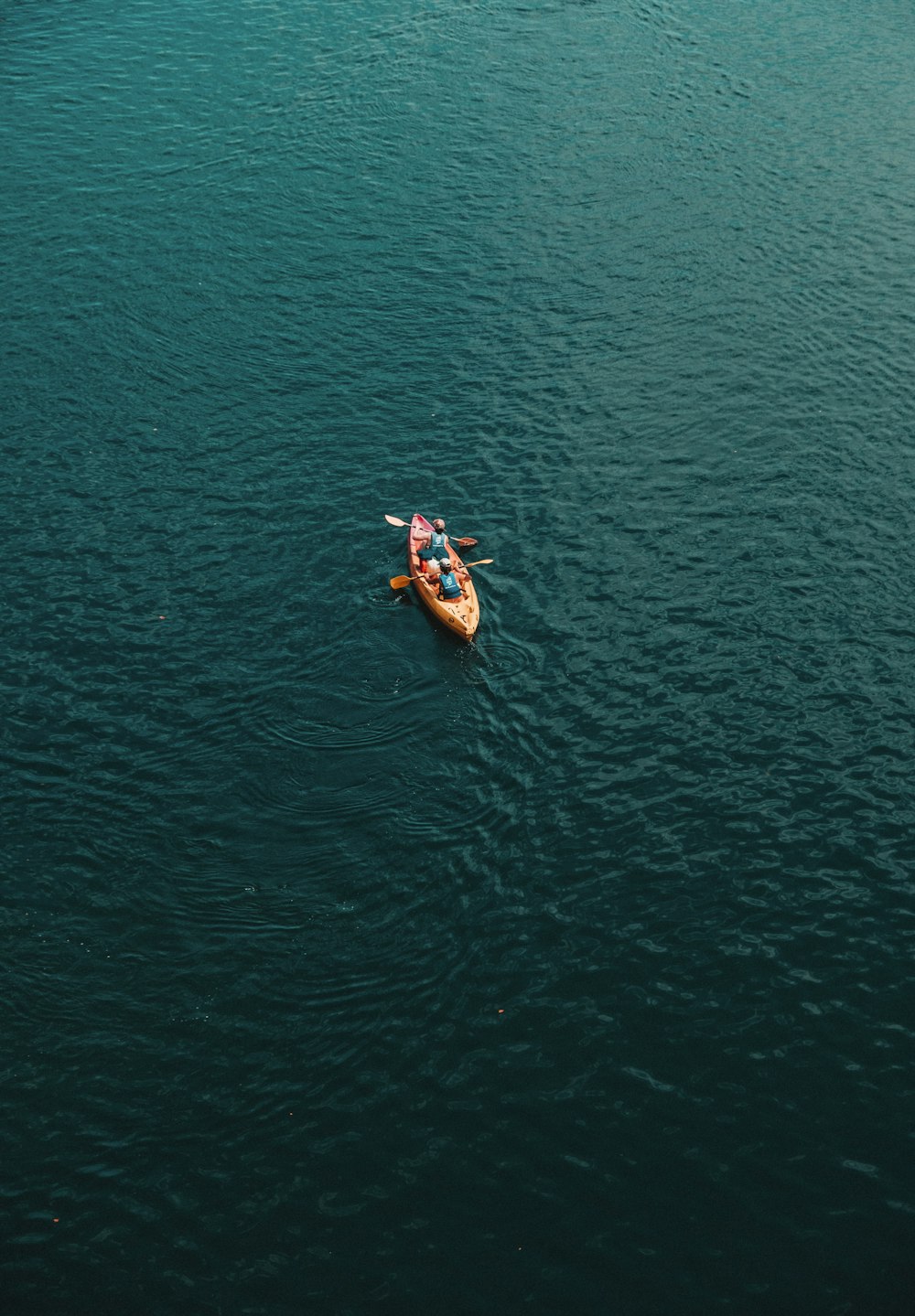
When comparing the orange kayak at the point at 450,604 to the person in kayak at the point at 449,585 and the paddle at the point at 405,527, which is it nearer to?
the person in kayak at the point at 449,585

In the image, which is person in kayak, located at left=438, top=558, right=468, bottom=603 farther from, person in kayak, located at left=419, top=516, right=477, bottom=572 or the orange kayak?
person in kayak, located at left=419, top=516, right=477, bottom=572

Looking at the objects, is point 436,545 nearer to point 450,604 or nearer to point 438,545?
point 438,545

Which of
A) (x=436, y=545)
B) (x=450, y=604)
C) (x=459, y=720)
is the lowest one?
(x=459, y=720)

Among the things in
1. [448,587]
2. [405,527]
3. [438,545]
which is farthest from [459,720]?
[405,527]

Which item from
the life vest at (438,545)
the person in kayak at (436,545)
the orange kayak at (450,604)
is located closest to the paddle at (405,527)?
the person in kayak at (436,545)

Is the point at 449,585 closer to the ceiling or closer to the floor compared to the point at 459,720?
closer to the ceiling

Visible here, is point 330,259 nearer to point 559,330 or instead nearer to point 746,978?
point 559,330

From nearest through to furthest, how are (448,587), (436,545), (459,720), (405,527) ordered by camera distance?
(459,720), (448,587), (436,545), (405,527)

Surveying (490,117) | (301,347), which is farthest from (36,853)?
(490,117)
